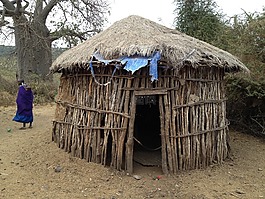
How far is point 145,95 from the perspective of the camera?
577 centimetres

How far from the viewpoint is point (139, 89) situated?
18.5 ft

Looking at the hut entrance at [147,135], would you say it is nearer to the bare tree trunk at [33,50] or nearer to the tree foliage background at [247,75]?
the tree foliage background at [247,75]

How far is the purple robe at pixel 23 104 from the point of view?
8.90 metres

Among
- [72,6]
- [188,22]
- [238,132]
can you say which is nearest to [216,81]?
[238,132]

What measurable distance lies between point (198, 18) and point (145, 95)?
8.79m

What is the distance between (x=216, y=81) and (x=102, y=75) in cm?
247

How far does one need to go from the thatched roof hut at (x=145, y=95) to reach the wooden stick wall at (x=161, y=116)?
0.06 feet

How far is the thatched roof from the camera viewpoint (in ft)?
17.9

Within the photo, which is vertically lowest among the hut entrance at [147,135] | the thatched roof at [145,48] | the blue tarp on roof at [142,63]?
the hut entrance at [147,135]

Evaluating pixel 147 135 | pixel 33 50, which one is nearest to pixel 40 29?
pixel 33 50

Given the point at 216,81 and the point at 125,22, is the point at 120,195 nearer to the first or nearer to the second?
the point at 216,81

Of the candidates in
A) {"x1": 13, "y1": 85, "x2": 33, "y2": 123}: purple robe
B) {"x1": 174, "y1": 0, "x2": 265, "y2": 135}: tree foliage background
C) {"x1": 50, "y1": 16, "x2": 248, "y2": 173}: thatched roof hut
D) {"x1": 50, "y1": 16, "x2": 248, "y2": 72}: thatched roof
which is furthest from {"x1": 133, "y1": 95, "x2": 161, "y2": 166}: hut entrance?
{"x1": 13, "y1": 85, "x2": 33, "y2": 123}: purple robe

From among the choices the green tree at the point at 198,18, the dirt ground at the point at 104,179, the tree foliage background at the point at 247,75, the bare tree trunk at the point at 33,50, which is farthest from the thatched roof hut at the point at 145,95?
the bare tree trunk at the point at 33,50

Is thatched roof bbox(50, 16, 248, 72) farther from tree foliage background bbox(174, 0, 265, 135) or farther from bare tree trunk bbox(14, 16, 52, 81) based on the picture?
bare tree trunk bbox(14, 16, 52, 81)
